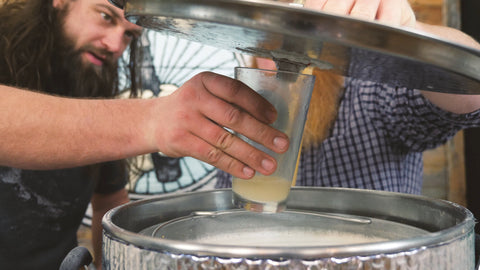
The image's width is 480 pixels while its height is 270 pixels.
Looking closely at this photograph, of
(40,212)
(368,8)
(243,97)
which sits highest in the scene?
(368,8)

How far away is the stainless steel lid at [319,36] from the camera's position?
0.41m

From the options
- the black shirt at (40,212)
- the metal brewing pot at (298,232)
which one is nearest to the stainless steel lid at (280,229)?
the metal brewing pot at (298,232)

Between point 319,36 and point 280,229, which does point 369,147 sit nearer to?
point 280,229

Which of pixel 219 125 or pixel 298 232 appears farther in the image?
pixel 298 232

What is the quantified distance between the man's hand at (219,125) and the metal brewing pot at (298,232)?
0.12 meters

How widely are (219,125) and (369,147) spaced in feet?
2.97

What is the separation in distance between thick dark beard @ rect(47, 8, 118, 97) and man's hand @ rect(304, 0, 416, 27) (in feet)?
3.60

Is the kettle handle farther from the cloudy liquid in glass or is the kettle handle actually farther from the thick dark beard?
the thick dark beard

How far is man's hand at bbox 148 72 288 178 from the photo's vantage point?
581mm

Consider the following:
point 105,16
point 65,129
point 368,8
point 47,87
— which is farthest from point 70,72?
point 368,8

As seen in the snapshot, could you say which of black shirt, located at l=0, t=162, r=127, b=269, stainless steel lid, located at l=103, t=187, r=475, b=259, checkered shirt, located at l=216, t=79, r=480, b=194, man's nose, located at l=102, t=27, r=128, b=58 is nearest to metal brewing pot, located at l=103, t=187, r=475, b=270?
stainless steel lid, located at l=103, t=187, r=475, b=259

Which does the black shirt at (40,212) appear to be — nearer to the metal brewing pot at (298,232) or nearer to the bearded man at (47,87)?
the bearded man at (47,87)

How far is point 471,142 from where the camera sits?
2.43 meters

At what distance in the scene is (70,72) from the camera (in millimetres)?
1490
